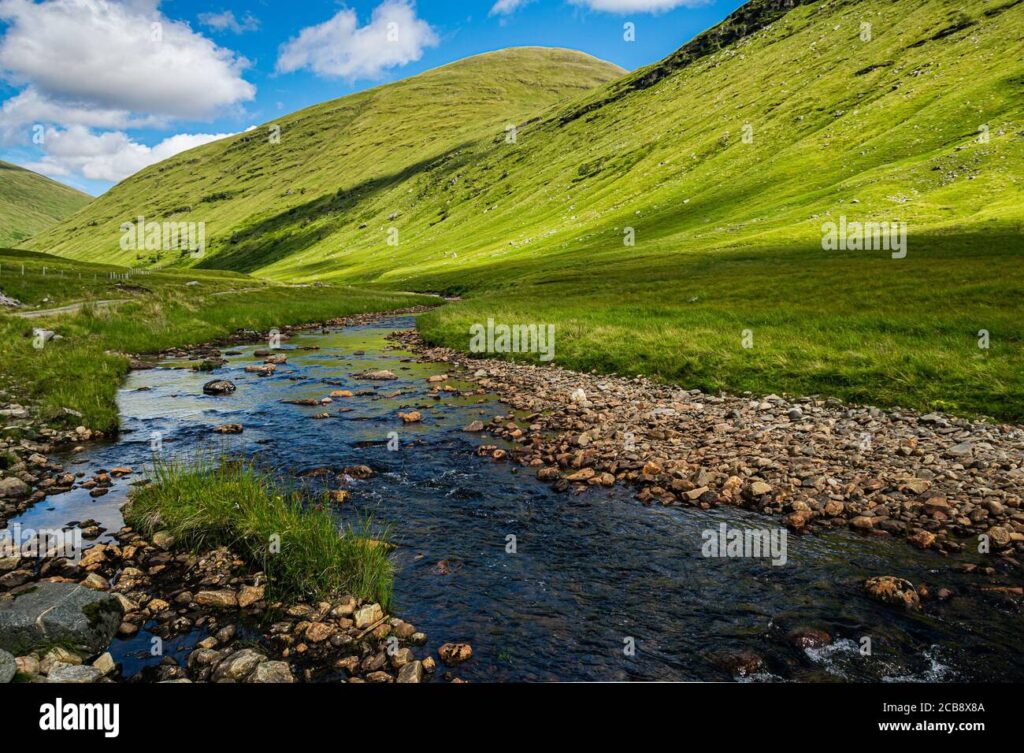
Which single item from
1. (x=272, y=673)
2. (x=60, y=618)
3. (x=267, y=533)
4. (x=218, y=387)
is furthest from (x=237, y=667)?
(x=218, y=387)

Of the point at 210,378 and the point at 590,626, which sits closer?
the point at 590,626

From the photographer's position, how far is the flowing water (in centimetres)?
746

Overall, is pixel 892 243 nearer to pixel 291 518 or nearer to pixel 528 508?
pixel 528 508

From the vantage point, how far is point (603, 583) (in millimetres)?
9469

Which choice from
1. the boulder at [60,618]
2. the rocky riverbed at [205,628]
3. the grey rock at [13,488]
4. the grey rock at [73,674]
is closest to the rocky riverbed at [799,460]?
the rocky riverbed at [205,628]

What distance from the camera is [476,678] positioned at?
7137mm

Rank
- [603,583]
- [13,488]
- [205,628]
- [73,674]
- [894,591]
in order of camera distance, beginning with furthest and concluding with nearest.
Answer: [13,488] < [603,583] < [894,591] < [205,628] < [73,674]

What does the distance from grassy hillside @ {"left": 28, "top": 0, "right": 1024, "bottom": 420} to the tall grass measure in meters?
17.0

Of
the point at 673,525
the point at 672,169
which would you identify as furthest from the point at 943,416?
the point at 672,169

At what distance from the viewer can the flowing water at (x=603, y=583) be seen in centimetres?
746

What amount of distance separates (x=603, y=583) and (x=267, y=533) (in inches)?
233

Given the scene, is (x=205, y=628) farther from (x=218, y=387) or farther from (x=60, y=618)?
(x=218, y=387)

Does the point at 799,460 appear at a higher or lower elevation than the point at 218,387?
lower
